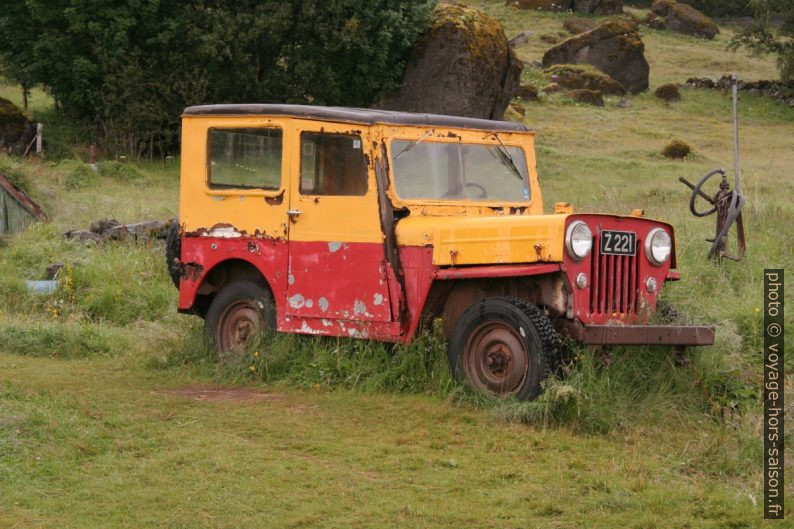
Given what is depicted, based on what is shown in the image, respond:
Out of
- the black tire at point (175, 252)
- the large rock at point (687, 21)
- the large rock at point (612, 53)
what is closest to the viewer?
the black tire at point (175, 252)

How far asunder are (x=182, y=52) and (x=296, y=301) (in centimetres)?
2091

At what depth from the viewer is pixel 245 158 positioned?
9789 millimetres

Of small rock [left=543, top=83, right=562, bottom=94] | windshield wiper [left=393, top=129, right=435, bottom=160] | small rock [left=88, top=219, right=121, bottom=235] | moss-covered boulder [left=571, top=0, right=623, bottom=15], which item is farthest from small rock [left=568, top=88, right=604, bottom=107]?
windshield wiper [left=393, top=129, right=435, bottom=160]

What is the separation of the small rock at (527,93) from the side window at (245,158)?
98.9 feet

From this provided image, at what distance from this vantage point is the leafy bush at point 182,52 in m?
28.3

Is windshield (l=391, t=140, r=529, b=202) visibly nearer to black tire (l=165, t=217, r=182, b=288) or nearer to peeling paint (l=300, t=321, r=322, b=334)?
peeling paint (l=300, t=321, r=322, b=334)

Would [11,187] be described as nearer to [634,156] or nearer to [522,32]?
[634,156]

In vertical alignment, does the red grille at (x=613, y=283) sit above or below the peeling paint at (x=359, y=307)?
above

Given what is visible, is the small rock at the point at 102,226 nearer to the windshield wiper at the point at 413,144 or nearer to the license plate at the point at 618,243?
the windshield wiper at the point at 413,144

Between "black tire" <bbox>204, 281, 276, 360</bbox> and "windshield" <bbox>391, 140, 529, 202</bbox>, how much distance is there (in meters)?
1.59

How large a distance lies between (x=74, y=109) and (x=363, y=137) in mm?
22086

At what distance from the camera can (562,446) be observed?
7168 millimetres

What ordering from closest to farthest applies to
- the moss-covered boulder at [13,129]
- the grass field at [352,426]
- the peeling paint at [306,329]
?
the grass field at [352,426] < the peeling paint at [306,329] < the moss-covered boulder at [13,129]

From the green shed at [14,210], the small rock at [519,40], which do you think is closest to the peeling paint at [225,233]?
the green shed at [14,210]
